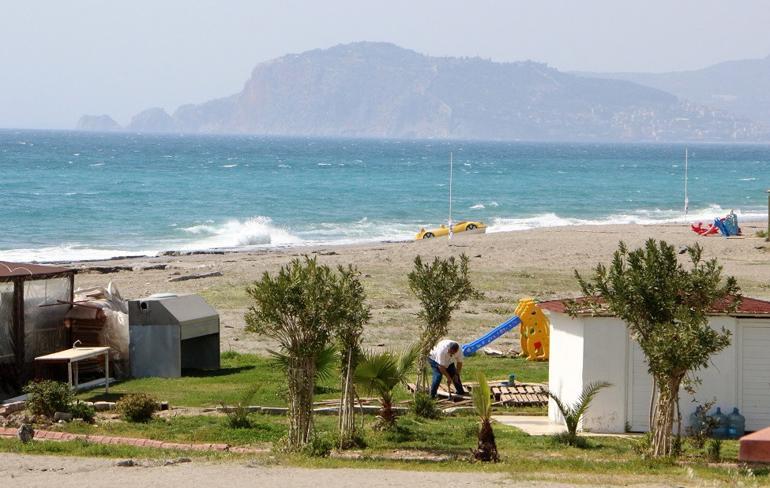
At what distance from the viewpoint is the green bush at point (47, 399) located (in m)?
16.6

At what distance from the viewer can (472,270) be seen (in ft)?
124

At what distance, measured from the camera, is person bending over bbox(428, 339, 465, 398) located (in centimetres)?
1872

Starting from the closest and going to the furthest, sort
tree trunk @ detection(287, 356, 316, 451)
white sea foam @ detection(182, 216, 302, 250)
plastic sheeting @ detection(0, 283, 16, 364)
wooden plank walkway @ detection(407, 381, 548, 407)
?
tree trunk @ detection(287, 356, 316, 451) < wooden plank walkway @ detection(407, 381, 548, 407) < plastic sheeting @ detection(0, 283, 16, 364) < white sea foam @ detection(182, 216, 302, 250)

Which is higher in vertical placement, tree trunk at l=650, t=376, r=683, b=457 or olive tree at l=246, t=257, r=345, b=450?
olive tree at l=246, t=257, r=345, b=450

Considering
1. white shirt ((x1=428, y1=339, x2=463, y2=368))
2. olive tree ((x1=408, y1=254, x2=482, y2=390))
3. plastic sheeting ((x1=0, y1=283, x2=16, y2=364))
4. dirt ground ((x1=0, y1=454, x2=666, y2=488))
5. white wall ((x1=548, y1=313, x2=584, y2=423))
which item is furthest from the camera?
plastic sheeting ((x1=0, y1=283, x2=16, y2=364))

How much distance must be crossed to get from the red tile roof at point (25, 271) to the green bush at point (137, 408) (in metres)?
3.60

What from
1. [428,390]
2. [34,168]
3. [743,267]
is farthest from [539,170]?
[428,390]

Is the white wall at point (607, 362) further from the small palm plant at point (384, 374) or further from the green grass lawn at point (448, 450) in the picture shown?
the small palm plant at point (384, 374)

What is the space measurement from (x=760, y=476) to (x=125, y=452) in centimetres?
714

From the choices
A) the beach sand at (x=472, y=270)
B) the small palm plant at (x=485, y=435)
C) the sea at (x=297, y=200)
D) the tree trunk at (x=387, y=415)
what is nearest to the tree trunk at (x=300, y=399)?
the tree trunk at (x=387, y=415)

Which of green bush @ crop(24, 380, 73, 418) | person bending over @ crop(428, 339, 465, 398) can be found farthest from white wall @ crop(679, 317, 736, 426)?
green bush @ crop(24, 380, 73, 418)

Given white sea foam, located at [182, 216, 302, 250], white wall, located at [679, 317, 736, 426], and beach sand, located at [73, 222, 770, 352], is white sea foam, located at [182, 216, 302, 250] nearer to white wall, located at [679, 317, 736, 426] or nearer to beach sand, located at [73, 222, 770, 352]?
beach sand, located at [73, 222, 770, 352]

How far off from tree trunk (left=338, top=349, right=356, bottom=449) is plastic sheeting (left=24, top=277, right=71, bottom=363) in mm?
6618

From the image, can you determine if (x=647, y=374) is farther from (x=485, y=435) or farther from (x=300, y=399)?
(x=300, y=399)
